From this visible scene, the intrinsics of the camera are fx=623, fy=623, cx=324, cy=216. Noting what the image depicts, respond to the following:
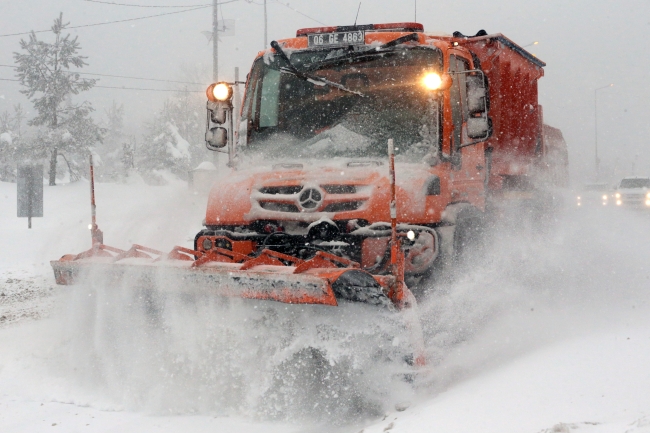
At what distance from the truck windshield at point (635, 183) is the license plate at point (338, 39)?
22.6 metres

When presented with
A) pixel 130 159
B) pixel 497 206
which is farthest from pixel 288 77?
pixel 130 159

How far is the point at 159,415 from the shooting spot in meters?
4.23

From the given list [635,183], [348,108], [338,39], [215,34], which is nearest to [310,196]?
[348,108]

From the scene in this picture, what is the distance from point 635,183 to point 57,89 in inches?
1173

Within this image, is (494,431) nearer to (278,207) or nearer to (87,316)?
(278,207)

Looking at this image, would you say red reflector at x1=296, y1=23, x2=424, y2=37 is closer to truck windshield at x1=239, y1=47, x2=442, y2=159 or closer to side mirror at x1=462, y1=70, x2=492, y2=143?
truck windshield at x1=239, y1=47, x2=442, y2=159

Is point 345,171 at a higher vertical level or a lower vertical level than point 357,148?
lower

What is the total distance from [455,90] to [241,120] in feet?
6.93

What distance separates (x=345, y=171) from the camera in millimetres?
5070

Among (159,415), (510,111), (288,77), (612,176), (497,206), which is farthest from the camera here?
(612,176)

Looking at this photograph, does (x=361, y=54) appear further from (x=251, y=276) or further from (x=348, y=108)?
(x=251, y=276)

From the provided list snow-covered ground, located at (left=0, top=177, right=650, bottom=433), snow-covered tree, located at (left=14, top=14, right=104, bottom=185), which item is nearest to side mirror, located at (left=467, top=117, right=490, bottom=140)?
snow-covered ground, located at (left=0, top=177, right=650, bottom=433)

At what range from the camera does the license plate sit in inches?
225

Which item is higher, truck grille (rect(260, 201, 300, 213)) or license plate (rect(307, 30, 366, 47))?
license plate (rect(307, 30, 366, 47))
